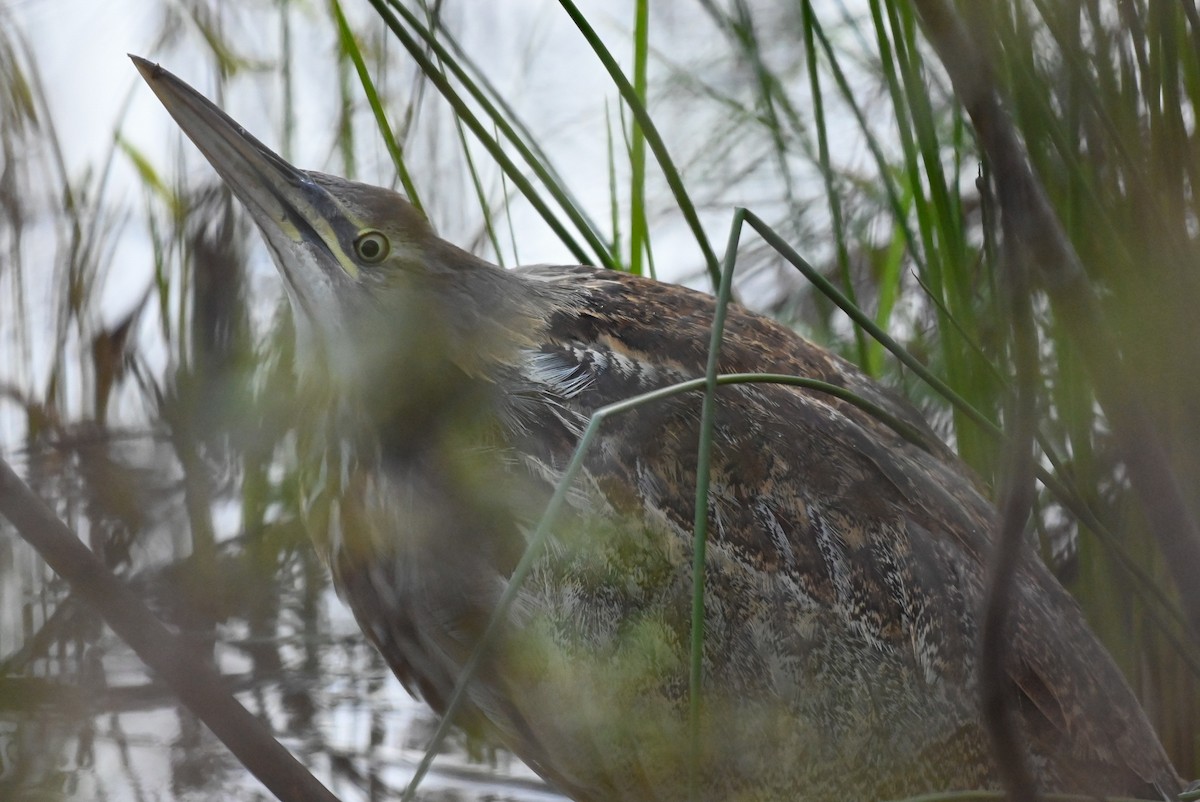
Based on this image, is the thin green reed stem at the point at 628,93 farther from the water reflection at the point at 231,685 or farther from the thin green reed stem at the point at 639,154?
the water reflection at the point at 231,685

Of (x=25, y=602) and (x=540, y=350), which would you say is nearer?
(x=25, y=602)

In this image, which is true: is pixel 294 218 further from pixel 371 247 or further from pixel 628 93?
pixel 628 93

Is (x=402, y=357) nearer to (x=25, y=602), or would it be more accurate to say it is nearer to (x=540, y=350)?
(x=540, y=350)

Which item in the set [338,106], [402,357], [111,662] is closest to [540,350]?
[402,357]

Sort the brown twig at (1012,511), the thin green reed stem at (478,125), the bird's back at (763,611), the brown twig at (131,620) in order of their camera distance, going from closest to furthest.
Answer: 1. the brown twig at (1012,511)
2. the brown twig at (131,620)
3. the thin green reed stem at (478,125)
4. the bird's back at (763,611)

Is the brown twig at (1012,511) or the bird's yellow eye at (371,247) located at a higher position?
the bird's yellow eye at (371,247)

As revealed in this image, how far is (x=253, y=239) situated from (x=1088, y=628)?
1140mm

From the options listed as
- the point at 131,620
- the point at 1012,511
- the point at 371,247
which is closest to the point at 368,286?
the point at 371,247

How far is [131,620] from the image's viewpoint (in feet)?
2.42

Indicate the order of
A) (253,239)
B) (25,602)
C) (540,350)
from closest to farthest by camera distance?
(25,602) < (540,350) < (253,239)

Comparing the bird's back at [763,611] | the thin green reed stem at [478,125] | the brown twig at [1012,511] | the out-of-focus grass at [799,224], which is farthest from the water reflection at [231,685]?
the brown twig at [1012,511]

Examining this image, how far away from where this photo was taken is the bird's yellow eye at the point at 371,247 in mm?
1344

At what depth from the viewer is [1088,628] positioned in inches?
51.7

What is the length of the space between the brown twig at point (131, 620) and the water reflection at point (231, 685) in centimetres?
19
